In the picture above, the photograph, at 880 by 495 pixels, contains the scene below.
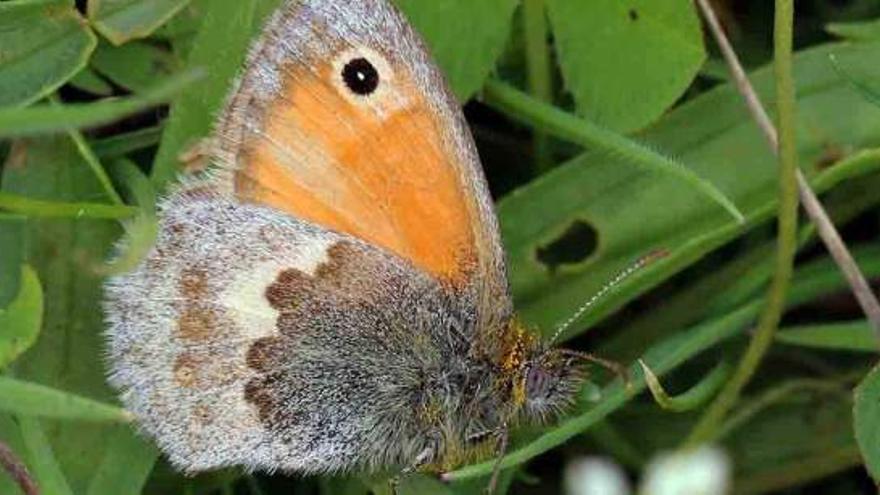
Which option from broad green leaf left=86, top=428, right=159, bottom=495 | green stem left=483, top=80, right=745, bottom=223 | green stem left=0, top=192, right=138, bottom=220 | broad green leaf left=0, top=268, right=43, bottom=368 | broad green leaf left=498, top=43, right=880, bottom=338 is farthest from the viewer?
broad green leaf left=498, top=43, right=880, bottom=338

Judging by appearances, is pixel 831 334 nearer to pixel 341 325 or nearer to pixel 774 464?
pixel 774 464

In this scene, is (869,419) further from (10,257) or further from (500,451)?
(10,257)

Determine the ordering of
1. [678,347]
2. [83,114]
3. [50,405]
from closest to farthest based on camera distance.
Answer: [83,114] → [50,405] → [678,347]

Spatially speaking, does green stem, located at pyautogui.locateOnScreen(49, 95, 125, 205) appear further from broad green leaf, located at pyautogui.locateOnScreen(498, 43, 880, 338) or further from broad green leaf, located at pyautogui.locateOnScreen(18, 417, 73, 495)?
broad green leaf, located at pyautogui.locateOnScreen(498, 43, 880, 338)

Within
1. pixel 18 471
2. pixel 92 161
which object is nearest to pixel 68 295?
pixel 92 161

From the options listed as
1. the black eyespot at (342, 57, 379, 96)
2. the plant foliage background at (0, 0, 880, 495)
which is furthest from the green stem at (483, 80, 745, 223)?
the black eyespot at (342, 57, 379, 96)

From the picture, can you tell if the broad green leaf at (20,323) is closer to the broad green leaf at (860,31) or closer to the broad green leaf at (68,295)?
the broad green leaf at (68,295)
